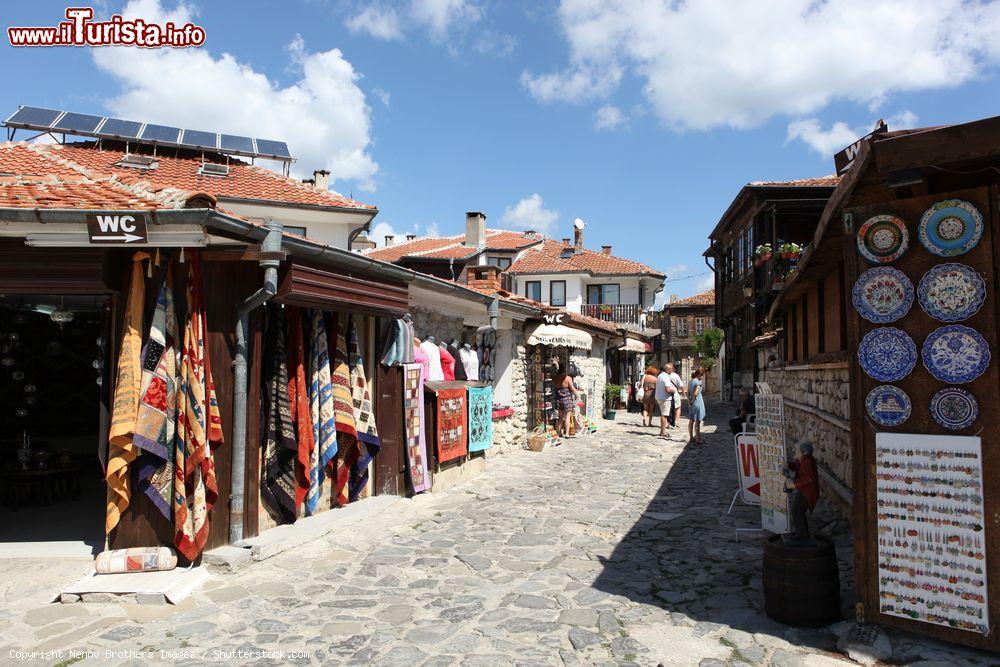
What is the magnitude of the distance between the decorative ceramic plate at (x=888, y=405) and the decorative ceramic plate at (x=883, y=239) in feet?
2.66

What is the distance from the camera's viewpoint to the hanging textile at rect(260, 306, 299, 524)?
20.6 feet

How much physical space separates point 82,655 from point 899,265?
5517 millimetres

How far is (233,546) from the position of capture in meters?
5.64

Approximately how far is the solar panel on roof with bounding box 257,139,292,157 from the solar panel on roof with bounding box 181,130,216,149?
1.33 m

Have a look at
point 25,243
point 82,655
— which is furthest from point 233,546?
point 25,243

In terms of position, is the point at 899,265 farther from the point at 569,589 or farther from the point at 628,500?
the point at 628,500

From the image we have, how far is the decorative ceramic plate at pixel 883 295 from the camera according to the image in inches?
158

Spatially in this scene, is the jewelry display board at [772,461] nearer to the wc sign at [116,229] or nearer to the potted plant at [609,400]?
the wc sign at [116,229]

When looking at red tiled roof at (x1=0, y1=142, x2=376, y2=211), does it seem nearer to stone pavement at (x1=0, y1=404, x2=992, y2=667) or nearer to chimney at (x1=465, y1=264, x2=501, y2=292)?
chimney at (x1=465, y1=264, x2=501, y2=292)

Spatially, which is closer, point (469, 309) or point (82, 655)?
point (82, 655)

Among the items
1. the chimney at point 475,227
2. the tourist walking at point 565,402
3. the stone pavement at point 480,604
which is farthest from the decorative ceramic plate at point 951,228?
the chimney at point 475,227

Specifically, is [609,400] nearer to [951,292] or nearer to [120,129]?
[120,129]

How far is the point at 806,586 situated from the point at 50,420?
34.4 ft

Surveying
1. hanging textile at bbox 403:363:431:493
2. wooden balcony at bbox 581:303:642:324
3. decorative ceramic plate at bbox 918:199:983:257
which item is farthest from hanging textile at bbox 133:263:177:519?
wooden balcony at bbox 581:303:642:324
